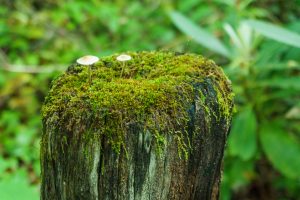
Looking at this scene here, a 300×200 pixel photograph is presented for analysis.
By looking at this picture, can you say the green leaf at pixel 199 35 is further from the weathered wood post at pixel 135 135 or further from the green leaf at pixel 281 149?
the weathered wood post at pixel 135 135

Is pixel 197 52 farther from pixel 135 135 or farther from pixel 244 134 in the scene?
pixel 135 135

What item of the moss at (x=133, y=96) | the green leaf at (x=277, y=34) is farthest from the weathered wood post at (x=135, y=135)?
the green leaf at (x=277, y=34)

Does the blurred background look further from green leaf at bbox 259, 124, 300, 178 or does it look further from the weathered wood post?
the weathered wood post

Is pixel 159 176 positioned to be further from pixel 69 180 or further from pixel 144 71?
pixel 144 71

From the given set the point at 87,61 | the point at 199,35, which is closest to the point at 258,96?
the point at 199,35

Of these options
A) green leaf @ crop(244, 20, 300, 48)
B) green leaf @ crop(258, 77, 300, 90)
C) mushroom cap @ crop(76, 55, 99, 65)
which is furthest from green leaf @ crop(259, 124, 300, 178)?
mushroom cap @ crop(76, 55, 99, 65)
